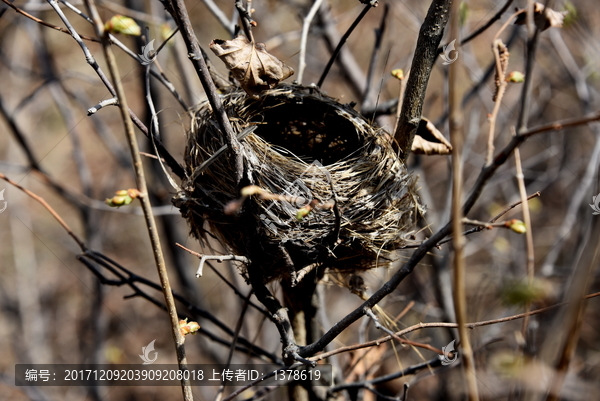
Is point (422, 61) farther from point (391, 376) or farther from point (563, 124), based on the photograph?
point (391, 376)

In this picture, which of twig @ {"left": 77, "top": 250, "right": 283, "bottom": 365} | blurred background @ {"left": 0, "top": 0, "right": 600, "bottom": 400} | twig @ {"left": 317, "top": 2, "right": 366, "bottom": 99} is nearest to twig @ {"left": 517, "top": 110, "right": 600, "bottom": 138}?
blurred background @ {"left": 0, "top": 0, "right": 600, "bottom": 400}

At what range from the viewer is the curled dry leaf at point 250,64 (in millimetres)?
1604

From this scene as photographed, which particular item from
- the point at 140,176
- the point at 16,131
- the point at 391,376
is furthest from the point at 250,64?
the point at 16,131

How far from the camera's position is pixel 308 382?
2.10m

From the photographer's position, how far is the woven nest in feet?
5.57

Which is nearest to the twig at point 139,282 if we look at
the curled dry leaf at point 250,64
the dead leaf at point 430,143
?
the curled dry leaf at point 250,64

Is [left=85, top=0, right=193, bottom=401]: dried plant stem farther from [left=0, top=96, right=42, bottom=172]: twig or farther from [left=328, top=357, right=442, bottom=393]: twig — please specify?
[left=0, top=96, right=42, bottom=172]: twig

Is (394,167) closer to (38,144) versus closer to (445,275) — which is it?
(445,275)

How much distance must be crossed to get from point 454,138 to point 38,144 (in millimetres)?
9035

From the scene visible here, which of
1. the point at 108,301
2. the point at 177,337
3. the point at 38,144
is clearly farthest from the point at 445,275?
the point at 38,144

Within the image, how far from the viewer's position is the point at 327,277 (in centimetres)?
212

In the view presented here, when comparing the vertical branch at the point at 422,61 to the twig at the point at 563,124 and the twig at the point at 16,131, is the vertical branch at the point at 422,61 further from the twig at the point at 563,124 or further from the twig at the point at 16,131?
the twig at the point at 16,131

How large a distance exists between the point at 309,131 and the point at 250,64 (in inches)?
36.1

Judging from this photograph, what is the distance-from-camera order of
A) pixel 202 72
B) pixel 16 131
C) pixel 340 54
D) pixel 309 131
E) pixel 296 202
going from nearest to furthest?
1. pixel 202 72
2. pixel 296 202
3. pixel 309 131
4. pixel 16 131
5. pixel 340 54
